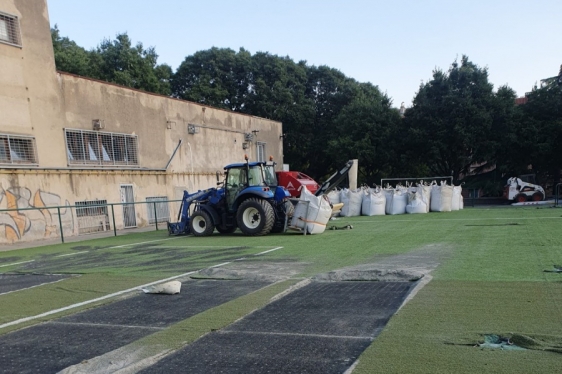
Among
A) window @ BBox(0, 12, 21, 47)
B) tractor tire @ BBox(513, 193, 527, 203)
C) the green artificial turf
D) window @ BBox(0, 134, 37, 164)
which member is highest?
window @ BBox(0, 12, 21, 47)

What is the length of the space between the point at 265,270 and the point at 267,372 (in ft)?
12.7

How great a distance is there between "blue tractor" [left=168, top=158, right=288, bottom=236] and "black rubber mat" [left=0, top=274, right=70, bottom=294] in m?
5.65

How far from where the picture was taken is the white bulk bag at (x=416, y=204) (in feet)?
58.1

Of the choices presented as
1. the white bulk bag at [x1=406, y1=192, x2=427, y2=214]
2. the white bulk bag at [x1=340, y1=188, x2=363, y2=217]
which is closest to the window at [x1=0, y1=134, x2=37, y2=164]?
the white bulk bag at [x1=340, y1=188, x2=363, y2=217]

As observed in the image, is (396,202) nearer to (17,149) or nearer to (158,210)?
(158,210)

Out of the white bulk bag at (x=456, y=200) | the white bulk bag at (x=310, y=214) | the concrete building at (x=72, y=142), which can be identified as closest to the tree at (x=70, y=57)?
the concrete building at (x=72, y=142)

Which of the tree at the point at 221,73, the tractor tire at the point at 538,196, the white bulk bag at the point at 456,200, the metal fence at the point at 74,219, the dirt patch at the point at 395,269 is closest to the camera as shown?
the dirt patch at the point at 395,269

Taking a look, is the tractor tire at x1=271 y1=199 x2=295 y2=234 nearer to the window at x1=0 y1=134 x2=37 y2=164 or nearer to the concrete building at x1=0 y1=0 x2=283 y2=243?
the concrete building at x1=0 y1=0 x2=283 y2=243

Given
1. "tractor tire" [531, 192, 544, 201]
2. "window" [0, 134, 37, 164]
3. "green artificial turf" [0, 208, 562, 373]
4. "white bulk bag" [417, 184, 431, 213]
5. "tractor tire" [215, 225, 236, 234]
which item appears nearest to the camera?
"green artificial turf" [0, 208, 562, 373]

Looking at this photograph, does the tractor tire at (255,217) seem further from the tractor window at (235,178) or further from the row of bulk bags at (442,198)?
the row of bulk bags at (442,198)

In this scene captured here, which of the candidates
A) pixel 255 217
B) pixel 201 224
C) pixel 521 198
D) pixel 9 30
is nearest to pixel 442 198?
pixel 521 198

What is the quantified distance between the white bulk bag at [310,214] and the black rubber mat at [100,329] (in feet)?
18.7

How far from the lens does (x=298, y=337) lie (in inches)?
154

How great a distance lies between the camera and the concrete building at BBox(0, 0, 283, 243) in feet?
47.5
